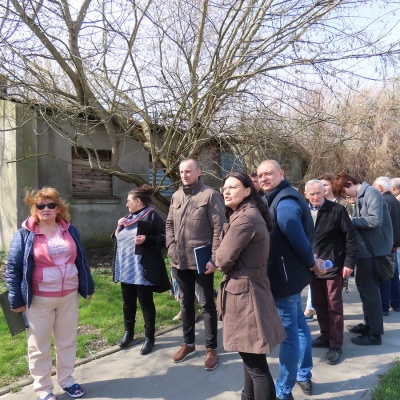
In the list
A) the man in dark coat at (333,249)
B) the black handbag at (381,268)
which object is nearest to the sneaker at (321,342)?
the man in dark coat at (333,249)

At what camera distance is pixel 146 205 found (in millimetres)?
4180

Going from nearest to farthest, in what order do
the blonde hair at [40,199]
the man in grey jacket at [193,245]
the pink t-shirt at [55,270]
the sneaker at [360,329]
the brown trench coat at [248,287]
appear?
1. the brown trench coat at [248,287]
2. the pink t-shirt at [55,270]
3. the blonde hair at [40,199]
4. the man in grey jacket at [193,245]
5. the sneaker at [360,329]

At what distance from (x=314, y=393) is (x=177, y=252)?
5.62 feet

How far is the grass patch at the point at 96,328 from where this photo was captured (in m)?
3.66

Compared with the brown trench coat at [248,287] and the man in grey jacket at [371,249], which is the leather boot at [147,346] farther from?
the man in grey jacket at [371,249]

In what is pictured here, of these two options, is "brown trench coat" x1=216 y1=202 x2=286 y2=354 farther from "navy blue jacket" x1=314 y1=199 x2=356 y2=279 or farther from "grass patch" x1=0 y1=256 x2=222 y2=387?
"grass patch" x1=0 y1=256 x2=222 y2=387

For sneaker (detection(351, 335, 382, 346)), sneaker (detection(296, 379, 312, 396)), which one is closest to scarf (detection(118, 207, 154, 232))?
sneaker (detection(296, 379, 312, 396))

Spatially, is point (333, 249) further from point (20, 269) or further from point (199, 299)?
point (20, 269)

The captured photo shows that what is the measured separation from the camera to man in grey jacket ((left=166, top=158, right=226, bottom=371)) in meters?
3.65

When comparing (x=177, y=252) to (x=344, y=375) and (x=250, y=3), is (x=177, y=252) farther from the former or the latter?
(x=250, y=3)

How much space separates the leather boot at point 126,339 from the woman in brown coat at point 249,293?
1.88m

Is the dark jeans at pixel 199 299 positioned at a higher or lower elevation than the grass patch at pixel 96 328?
higher

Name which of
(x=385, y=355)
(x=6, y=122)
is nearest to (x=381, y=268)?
(x=385, y=355)

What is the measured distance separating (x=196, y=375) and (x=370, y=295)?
1.96m
